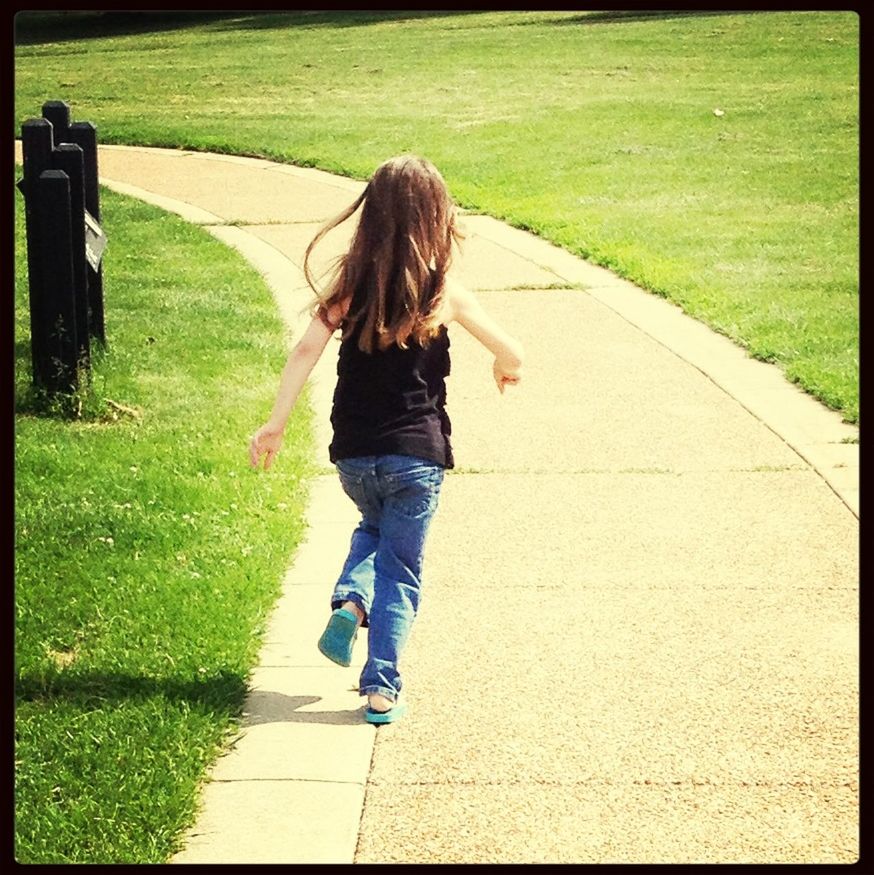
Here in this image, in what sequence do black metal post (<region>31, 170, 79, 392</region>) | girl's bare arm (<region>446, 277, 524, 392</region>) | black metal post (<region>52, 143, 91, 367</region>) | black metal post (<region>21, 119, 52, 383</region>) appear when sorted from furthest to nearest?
black metal post (<region>52, 143, 91, 367</region>) < black metal post (<region>21, 119, 52, 383</region>) < black metal post (<region>31, 170, 79, 392</region>) < girl's bare arm (<region>446, 277, 524, 392</region>)

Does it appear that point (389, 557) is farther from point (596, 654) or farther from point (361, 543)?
point (596, 654)

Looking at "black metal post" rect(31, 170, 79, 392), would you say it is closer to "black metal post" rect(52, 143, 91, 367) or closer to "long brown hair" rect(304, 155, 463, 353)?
"black metal post" rect(52, 143, 91, 367)

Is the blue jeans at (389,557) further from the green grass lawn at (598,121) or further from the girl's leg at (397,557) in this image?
the green grass lawn at (598,121)

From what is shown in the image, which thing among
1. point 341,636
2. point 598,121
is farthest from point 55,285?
point 598,121

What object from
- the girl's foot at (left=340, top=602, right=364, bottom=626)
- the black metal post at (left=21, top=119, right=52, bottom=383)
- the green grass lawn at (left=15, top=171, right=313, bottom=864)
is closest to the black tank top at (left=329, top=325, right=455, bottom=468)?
the girl's foot at (left=340, top=602, right=364, bottom=626)

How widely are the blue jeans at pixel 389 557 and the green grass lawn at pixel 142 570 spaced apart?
44 cm

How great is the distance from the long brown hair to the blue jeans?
1.21 ft

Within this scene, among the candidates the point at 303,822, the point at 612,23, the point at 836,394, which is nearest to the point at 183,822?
the point at 303,822

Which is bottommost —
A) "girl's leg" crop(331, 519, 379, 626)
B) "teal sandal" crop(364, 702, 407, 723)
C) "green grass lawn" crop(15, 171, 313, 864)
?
"green grass lawn" crop(15, 171, 313, 864)

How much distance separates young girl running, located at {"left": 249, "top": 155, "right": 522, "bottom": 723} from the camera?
443cm

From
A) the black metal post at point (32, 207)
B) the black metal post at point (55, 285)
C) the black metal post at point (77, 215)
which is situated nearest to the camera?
the black metal post at point (55, 285)

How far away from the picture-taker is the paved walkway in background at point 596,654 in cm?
387

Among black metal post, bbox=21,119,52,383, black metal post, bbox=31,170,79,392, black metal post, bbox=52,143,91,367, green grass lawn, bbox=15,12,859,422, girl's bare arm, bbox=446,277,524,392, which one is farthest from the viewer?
green grass lawn, bbox=15,12,859,422

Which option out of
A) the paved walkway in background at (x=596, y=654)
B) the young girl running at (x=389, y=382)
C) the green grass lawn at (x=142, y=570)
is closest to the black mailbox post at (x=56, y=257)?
the green grass lawn at (x=142, y=570)
